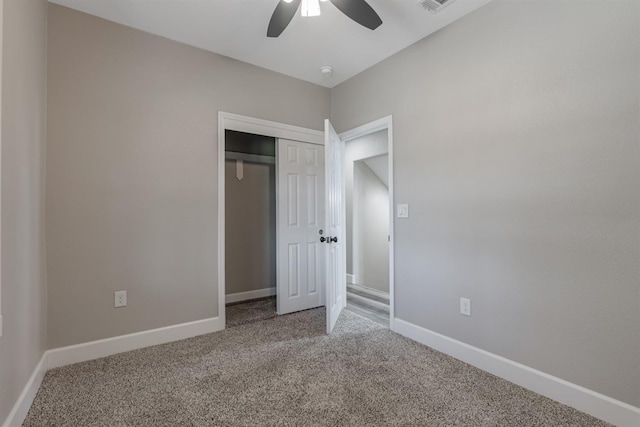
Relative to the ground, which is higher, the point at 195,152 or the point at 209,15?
the point at 209,15

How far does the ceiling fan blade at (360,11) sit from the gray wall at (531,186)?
81 centimetres

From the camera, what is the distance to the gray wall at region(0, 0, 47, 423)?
1394 millimetres

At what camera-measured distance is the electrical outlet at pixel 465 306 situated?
224cm

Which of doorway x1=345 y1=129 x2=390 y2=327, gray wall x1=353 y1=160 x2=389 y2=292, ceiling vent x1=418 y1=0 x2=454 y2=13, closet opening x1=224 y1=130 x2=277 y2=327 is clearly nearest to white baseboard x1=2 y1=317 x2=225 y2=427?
closet opening x1=224 y1=130 x2=277 y2=327

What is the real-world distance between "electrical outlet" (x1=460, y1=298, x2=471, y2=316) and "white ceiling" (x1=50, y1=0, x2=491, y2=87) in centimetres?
214

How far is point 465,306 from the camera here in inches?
89.2

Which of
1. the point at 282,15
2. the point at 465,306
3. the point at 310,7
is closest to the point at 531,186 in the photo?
the point at 465,306

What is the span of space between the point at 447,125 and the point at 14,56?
2693 millimetres

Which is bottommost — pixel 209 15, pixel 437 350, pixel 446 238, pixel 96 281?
pixel 437 350

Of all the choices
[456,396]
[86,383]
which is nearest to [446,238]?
[456,396]

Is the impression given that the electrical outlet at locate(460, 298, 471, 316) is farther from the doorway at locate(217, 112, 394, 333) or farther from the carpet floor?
the doorway at locate(217, 112, 394, 333)

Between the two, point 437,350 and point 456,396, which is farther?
point 437,350

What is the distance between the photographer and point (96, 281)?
2.29m

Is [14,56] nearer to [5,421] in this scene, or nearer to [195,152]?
[195,152]
